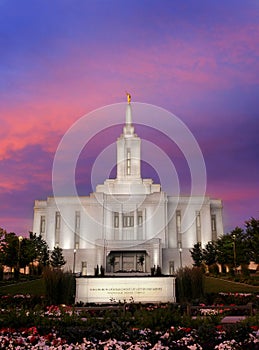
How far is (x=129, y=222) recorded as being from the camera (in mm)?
69000

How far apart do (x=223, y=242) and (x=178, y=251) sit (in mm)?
10727

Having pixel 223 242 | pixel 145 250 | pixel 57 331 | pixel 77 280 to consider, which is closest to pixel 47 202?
pixel 145 250

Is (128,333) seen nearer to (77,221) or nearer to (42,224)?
(77,221)

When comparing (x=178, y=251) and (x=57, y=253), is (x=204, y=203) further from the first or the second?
(x=57, y=253)

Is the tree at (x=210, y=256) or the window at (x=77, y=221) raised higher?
the window at (x=77, y=221)

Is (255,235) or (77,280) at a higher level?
(255,235)

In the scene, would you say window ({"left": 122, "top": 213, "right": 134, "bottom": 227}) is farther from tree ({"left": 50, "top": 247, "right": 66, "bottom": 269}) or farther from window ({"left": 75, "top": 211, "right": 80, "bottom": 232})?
tree ({"left": 50, "top": 247, "right": 66, "bottom": 269})

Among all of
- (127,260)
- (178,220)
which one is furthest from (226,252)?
(178,220)

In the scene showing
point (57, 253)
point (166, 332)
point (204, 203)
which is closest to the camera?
point (166, 332)

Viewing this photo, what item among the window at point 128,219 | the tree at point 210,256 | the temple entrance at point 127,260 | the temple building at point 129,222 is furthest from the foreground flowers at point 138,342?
the window at point 128,219

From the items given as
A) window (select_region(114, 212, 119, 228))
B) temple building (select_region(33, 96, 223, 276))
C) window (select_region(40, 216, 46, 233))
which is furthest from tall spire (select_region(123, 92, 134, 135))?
window (select_region(40, 216, 46, 233))

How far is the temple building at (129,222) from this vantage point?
63.7m

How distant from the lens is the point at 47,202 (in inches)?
2899

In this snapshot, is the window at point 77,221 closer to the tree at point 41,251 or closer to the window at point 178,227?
the tree at point 41,251
